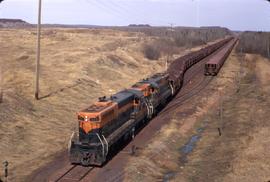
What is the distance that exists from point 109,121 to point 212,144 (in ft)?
31.0

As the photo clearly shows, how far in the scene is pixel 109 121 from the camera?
2684 cm

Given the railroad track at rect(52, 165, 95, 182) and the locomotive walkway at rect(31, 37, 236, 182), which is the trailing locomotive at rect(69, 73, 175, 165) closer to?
the railroad track at rect(52, 165, 95, 182)

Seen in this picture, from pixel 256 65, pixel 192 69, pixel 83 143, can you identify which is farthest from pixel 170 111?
pixel 256 65

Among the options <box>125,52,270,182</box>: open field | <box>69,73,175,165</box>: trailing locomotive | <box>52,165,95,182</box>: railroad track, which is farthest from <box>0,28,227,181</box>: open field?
<box>125,52,270,182</box>: open field

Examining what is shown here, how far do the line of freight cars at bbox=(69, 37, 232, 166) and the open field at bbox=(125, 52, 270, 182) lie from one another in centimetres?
189

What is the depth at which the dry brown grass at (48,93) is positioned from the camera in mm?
27781

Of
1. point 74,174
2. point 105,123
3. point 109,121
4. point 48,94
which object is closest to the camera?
point 74,174

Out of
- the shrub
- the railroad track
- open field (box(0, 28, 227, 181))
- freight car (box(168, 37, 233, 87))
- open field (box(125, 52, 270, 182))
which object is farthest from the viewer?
the shrub

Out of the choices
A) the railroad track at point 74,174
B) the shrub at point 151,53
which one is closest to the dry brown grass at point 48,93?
the railroad track at point 74,174

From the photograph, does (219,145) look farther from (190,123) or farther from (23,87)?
(23,87)

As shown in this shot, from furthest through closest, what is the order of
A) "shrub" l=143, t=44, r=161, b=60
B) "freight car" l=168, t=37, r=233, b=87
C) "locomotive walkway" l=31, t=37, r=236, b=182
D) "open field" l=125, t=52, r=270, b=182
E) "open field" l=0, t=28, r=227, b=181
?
"shrub" l=143, t=44, r=161, b=60 < "freight car" l=168, t=37, r=233, b=87 < "open field" l=0, t=28, r=227, b=181 < "open field" l=125, t=52, r=270, b=182 < "locomotive walkway" l=31, t=37, r=236, b=182

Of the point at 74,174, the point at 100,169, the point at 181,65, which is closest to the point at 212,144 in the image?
the point at 100,169

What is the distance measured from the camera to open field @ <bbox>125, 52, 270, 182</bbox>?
957 inches

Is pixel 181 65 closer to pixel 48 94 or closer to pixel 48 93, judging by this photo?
pixel 48 93
